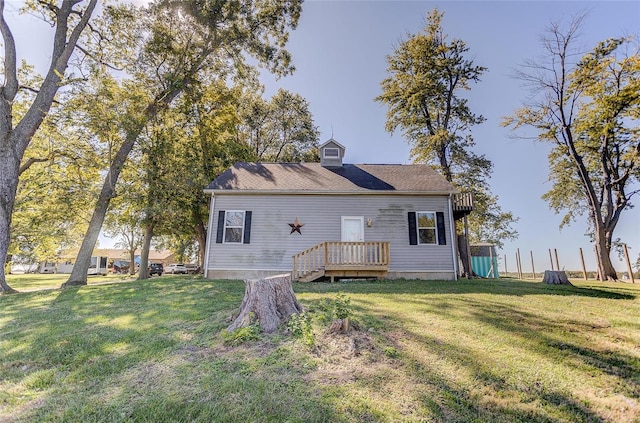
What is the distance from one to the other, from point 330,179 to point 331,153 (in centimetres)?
218

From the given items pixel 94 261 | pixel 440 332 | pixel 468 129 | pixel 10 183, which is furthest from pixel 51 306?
pixel 94 261

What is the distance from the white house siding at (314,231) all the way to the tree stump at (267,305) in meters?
6.27

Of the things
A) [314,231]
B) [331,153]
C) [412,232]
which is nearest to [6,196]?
[314,231]

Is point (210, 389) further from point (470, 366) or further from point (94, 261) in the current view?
point (94, 261)

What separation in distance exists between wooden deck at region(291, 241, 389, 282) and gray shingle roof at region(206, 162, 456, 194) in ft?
7.55

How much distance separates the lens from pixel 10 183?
9.79 meters

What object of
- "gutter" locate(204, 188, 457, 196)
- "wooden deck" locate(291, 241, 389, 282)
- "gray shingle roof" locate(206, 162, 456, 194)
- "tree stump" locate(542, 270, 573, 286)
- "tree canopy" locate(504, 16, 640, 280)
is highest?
"tree canopy" locate(504, 16, 640, 280)

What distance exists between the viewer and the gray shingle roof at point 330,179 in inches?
446

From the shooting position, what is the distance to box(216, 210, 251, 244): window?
11164mm

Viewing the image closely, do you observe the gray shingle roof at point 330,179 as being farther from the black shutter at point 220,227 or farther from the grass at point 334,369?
the grass at point 334,369

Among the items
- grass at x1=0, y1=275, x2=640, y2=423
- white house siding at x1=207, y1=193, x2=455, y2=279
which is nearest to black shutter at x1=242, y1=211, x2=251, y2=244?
white house siding at x1=207, y1=193, x2=455, y2=279

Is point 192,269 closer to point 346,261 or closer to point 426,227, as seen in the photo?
point 346,261

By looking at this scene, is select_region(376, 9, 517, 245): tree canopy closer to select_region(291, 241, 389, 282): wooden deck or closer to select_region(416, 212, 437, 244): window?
select_region(416, 212, 437, 244): window

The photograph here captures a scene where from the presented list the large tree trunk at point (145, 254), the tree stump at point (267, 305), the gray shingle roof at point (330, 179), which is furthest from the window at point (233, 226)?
the large tree trunk at point (145, 254)
